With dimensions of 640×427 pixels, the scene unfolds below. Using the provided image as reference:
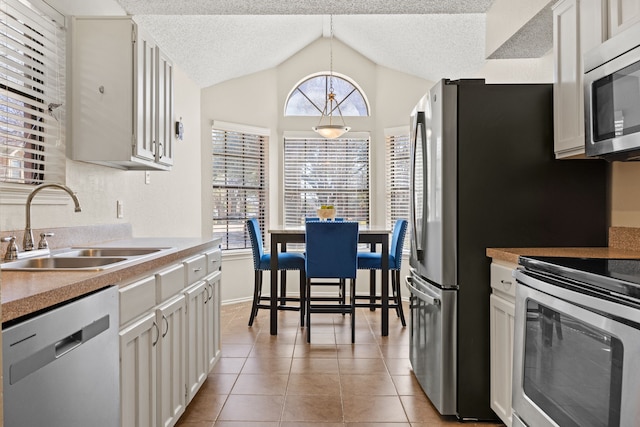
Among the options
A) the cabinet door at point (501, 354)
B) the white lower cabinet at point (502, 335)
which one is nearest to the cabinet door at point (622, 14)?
the white lower cabinet at point (502, 335)

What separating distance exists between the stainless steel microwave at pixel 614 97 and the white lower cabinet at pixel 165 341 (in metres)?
1.98

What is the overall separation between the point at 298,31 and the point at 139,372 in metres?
4.52

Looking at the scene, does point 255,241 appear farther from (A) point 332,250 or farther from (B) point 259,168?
(B) point 259,168

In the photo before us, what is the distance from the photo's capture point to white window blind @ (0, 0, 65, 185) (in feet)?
6.95

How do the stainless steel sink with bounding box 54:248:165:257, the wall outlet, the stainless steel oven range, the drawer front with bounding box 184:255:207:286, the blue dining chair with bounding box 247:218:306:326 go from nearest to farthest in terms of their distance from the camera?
the stainless steel oven range, the stainless steel sink with bounding box 54:248:165:257, the drawer front with bounding box 184:255:207:286, the wall outlet, the blue dining chair with bounding box 247:218:306:326

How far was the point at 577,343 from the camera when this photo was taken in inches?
57.4

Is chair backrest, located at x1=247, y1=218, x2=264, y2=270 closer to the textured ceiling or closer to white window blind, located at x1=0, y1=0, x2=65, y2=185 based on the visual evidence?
the textured ceiling

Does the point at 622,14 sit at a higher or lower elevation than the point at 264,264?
higher

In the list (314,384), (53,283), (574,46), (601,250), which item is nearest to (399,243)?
(314,384)

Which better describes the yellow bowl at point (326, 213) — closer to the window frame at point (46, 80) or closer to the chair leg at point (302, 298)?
the chair leg at point (302, 298)

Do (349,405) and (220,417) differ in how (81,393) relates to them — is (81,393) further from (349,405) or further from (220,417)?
(349,405)

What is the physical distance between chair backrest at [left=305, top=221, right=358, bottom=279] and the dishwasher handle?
2.68 metres

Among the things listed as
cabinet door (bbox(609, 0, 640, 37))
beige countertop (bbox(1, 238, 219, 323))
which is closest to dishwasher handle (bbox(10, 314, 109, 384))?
beige countertop (bbox(1, 238, 219, 323))

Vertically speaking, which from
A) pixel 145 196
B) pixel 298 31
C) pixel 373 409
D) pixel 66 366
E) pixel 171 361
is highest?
pixel 298 31
